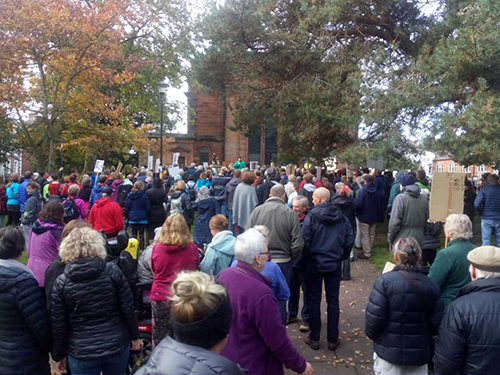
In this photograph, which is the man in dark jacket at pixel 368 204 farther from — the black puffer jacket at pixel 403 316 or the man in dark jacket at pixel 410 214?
the black puffer jacket at pixel 403 316

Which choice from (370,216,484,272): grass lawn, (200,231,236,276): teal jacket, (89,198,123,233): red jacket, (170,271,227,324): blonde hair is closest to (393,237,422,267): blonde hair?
(200,231,236,276): teal jacket

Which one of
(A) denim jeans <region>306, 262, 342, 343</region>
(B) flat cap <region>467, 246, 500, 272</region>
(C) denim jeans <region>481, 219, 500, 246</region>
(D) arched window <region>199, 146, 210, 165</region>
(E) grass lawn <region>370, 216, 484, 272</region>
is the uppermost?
(D) arched window <region>199, 146, 210, 165</region>

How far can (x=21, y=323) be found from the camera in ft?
11.3

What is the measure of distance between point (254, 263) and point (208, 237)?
691 cm

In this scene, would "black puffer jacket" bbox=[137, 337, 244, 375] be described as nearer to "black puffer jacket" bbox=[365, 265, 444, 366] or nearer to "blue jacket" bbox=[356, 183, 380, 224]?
"black puffer jacket" bbox=[365, 265, 444, 366]

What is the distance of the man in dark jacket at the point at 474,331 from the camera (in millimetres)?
2975

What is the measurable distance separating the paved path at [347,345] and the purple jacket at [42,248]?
9.89ft

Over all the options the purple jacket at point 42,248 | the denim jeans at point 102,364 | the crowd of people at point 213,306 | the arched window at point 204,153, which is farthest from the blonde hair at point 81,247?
the arched window at point 204,153

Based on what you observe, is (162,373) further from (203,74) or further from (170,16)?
(170,16)

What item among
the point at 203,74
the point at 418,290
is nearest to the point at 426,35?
the point at 203,74

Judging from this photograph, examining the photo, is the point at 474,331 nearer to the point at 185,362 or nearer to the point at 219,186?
the point at 185,362

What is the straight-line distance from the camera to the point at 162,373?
1.87 meters

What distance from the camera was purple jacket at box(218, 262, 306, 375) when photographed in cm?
300

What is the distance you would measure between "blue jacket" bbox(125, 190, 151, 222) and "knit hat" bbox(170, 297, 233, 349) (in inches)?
333
